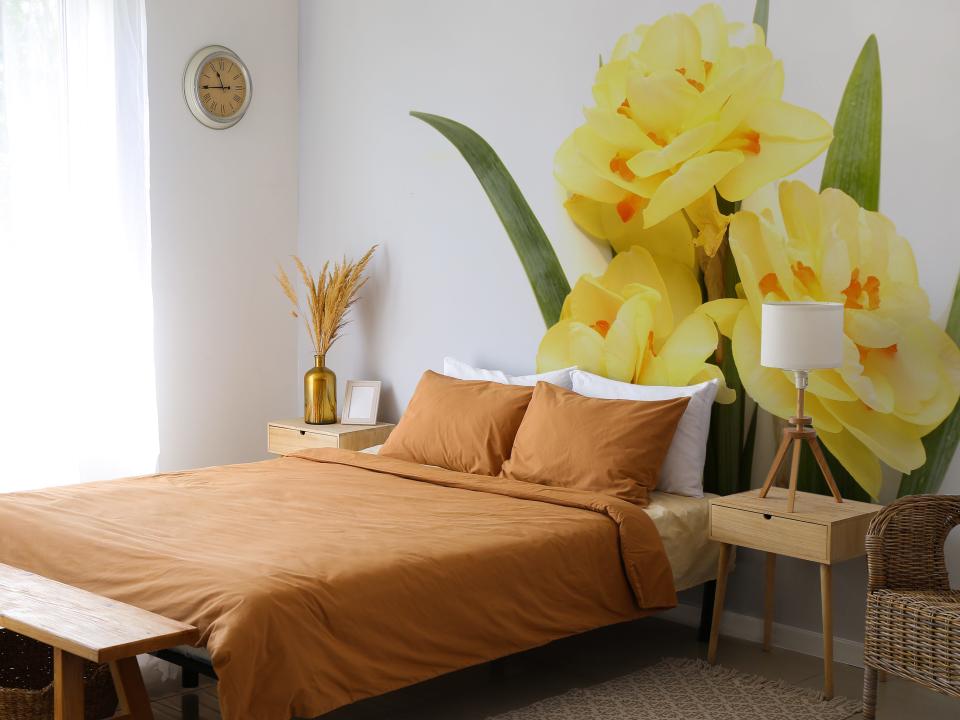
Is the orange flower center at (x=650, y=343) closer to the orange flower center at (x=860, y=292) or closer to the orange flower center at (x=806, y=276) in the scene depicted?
the orange flower center at (x=806, y=276)

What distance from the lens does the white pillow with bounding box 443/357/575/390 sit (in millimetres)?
4344

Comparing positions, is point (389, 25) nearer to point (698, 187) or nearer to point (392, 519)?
point (698, 187)

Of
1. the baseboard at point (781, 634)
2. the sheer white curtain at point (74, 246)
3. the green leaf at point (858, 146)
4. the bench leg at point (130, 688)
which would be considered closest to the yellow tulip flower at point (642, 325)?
the green leaf at point (858, 146)

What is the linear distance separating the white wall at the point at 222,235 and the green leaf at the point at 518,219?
117 cm

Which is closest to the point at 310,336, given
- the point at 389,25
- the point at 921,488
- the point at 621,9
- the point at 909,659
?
the point at 389,25

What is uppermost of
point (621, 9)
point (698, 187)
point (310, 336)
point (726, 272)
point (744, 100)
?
point (621, 9)

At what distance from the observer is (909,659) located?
9.43ft

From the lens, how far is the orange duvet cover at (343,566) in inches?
101

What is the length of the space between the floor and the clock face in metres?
3.08

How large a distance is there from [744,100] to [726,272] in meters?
0.62

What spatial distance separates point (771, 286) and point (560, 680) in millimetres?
1550

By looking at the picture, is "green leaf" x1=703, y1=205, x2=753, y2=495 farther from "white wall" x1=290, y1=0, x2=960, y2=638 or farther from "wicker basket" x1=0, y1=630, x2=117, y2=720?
"wicker basket" x1=0, y1=630, x2=117, y2=720

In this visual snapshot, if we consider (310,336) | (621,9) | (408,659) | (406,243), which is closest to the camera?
(408,659)

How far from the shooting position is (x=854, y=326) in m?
3.66
